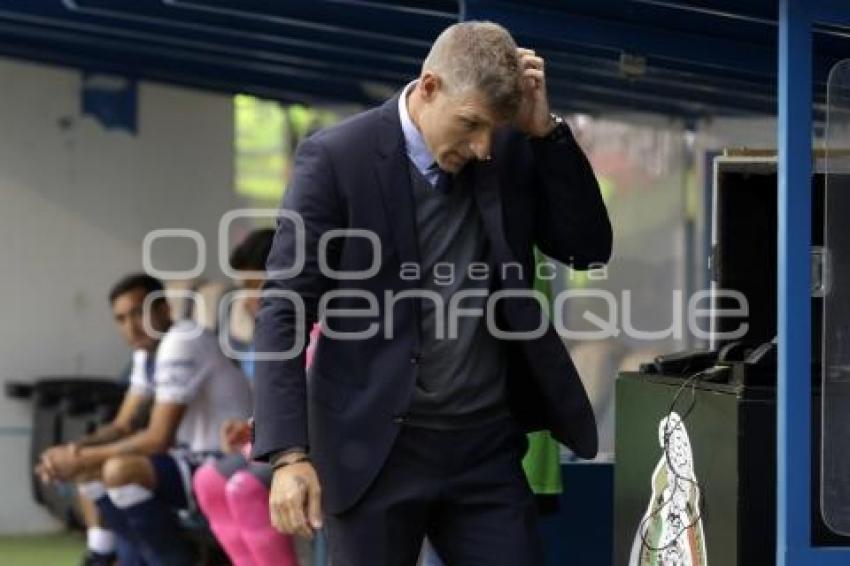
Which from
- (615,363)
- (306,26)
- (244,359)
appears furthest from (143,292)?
(615,363)

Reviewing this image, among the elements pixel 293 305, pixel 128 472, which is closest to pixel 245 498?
pixel 128 472

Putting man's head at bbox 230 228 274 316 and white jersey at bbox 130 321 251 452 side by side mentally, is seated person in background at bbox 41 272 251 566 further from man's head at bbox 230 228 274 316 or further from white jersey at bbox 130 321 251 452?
man's head at bbox 230 228 274 316

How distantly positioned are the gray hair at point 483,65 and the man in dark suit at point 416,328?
0.07 meters

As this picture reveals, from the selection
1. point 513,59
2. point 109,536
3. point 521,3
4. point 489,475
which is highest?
point 521,3

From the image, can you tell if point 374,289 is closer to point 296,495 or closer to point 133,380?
point 296,495

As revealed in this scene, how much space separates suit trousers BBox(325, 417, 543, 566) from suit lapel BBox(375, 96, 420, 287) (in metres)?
0.39

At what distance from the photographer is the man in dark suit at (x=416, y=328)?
4656 mm

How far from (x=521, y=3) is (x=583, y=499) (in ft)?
6.53

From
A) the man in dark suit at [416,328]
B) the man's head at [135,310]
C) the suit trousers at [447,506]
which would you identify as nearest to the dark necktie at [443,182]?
the man in dark suit at [416,328]

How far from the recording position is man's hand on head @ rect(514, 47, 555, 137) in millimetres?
4605

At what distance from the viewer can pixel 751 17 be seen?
20.4 ft

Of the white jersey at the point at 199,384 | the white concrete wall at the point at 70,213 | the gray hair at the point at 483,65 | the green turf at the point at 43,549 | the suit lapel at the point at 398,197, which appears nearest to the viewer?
the gray hair at the point at 483,65

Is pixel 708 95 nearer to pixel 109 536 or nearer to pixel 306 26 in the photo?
pixel 306 26

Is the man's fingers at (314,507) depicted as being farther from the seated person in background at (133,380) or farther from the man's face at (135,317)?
the man's face at (135,317)
